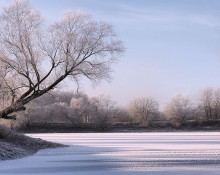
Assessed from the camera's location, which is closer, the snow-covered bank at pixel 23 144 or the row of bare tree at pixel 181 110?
the snow-covered bank at pixel 23 144

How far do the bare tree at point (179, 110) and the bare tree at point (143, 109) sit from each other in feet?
7.35

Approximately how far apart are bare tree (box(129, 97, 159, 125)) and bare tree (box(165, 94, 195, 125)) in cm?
224

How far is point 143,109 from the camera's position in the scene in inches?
2435

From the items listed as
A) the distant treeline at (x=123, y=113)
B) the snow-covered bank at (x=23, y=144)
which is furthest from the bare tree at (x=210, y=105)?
the snow-covered bank at (x=23, y=144)

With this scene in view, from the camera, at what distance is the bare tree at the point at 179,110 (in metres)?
58.0

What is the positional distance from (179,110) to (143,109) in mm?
5504

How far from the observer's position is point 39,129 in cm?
5234

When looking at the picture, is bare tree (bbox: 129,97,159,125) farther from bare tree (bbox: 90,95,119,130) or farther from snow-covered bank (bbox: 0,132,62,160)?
snow-covered bank (bbox: 0,132,62,160)

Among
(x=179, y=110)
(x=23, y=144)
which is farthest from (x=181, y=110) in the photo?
(x=23, y=144)

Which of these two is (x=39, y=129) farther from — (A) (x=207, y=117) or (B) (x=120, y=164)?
(B) (x=120, y=164)

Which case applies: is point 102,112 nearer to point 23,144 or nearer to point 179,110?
point 179,110

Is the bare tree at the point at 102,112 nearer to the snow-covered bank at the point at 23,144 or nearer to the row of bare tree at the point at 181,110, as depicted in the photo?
the row of bare tree at the point at 181,110

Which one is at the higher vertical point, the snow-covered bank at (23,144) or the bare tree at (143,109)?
the bare tree at (143,109)

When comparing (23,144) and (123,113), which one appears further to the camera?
(123,113)
